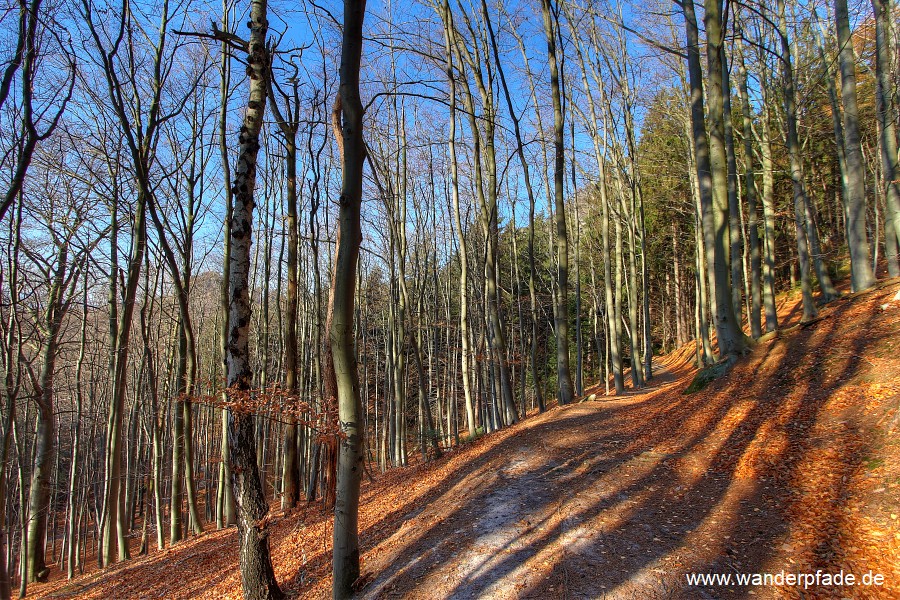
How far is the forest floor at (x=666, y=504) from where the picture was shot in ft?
12.1

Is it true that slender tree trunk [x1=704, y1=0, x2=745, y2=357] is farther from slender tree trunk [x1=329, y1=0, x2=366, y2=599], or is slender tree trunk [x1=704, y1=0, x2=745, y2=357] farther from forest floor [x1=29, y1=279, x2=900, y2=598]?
slender tree trunk [x1=329, y1=0, x2=366, y2=599]

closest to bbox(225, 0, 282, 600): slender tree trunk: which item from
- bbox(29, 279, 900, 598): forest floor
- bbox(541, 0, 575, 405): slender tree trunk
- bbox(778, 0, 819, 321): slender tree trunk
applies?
bbox(29, 279, 900, 598): forest floor

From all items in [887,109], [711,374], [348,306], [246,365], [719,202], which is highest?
[887,109]

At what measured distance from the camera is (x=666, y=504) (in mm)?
4926

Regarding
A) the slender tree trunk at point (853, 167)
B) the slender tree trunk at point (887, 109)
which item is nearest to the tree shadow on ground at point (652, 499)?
the slender tree trunk at point (853, 167)

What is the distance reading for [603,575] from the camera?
377 cm

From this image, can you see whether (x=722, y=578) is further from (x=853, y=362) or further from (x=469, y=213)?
(x=469, y=213)

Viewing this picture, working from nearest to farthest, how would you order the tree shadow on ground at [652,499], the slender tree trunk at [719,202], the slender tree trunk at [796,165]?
the tree shadow on ground at [652,499] < the slender tree trunk at [719,202] < the slender tree trunk at [796,165]

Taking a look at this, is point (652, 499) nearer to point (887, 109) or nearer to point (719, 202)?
point (719, 202)

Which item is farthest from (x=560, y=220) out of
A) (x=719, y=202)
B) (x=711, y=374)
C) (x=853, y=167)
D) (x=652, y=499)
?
(x=652, y=499)

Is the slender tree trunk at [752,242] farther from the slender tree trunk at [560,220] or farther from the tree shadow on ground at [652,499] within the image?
the slender tree trunk at [560,220]

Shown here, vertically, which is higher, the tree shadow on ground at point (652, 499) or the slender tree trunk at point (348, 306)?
the slender tree trunk at point (348, 306)

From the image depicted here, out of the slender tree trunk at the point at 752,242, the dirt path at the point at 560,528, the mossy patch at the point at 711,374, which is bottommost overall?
the dirt path at the point at 560,528

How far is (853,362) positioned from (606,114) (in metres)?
11.2
